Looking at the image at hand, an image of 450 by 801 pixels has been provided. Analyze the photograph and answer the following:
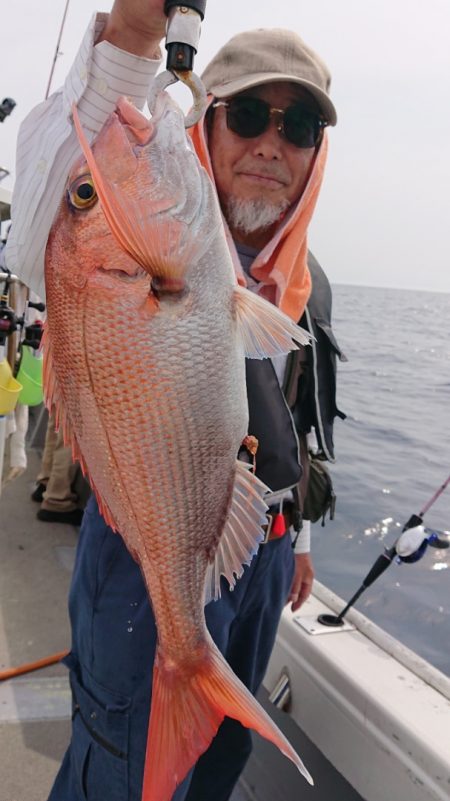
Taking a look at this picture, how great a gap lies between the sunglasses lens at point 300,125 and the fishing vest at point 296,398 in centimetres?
55

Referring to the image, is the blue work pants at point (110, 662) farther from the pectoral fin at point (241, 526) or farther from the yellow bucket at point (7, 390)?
the yellow bucket at point (7, 390)

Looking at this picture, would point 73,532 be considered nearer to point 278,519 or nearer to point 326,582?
point 326,582

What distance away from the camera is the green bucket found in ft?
11.5

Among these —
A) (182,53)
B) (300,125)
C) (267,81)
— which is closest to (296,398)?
(300,125)

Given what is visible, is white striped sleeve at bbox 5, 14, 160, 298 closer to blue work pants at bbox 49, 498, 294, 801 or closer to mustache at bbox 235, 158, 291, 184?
mustache at bbox 235, 158, 291, 184

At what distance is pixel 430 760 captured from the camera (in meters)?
1.81

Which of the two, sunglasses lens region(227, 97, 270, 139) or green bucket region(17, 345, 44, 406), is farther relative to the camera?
green bucket region(17, 345, 44, 406)

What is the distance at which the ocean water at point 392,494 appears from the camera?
4262 millimetres

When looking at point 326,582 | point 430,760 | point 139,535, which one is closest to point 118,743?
point 139,535

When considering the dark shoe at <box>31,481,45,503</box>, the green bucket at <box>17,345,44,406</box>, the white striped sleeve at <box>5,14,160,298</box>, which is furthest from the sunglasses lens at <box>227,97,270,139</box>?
the dark shoe at <box>31,481,45,503</box>

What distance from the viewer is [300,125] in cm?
183

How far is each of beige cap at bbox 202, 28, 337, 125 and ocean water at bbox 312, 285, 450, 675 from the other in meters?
3.27

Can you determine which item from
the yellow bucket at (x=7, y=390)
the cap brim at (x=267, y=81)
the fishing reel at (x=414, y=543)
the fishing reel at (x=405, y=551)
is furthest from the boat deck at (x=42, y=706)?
the cap brim at (x=267, y=81)

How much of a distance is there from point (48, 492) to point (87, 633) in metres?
3.09
